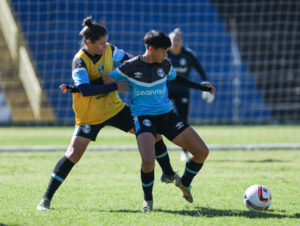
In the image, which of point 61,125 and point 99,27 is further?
point 61,125

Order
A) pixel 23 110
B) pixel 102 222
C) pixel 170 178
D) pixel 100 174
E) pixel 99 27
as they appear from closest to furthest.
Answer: pixel 102 222 → pixel 99 27 → pixel 170 178 → pixel 100 174 → pixel 23 110

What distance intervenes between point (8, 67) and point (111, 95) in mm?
17213

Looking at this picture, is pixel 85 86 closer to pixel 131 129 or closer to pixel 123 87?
pixel 123 87

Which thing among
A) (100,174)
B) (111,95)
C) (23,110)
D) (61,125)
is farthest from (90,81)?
(23,110)

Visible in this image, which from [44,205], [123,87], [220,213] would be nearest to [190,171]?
[220,213]

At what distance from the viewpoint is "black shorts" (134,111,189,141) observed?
4828 millimetres

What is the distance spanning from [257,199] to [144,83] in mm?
1580

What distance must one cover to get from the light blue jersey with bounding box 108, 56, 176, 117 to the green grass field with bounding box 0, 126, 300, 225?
0.99m

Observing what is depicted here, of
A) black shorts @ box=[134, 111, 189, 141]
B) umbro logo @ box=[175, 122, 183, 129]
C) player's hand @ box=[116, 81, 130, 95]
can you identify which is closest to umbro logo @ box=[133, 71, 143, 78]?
player's hand @ box=[116, 81, 130, 95]

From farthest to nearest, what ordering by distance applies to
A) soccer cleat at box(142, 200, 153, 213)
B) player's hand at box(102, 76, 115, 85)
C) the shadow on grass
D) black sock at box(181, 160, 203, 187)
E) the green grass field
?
black sock at box(181, 160, 203, 187), player's hand at box(102, 76, 115, 85), soccer cleat at box(142, 200, 153, 213), the shadow on grass, the green grass field

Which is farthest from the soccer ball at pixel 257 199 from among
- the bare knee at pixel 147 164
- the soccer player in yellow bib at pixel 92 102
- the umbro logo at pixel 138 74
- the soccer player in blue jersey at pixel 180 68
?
the soccer player in blue jersey at pixel 180 68

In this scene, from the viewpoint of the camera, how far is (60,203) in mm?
5047

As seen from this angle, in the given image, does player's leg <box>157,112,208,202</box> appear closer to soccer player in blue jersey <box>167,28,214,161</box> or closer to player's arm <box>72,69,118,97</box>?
player's arm <box>72,69,118,97</box>

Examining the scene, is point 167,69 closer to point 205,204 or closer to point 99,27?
point 99,27
